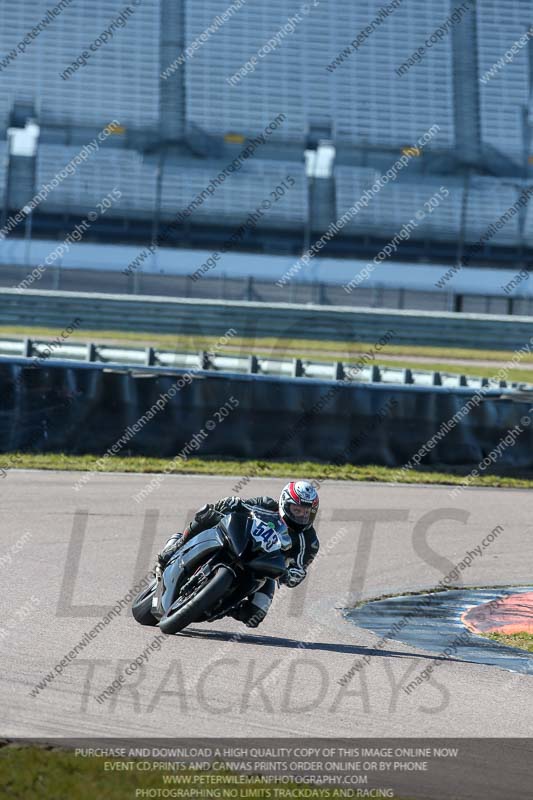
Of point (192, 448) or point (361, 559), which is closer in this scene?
point (361, 559)

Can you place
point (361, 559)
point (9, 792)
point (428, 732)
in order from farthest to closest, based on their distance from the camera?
point (361, 559) → point (428, 732) → point (9, 792)

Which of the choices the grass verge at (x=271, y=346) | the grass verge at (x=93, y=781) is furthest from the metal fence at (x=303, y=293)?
the grass verge at (x=93, y=781)

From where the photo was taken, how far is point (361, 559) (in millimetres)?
11516

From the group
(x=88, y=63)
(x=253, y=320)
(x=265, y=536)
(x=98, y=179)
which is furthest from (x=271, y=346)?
(x=88, y=63)

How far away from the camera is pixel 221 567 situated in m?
7.73

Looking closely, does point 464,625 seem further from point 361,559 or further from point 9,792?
point 9,792

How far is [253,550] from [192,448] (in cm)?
891

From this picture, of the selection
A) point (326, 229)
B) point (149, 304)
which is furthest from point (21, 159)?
point (149, 304)

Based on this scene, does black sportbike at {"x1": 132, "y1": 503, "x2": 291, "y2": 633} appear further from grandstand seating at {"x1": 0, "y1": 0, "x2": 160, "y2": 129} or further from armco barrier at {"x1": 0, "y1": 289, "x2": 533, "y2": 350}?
grandstand seating at {"x1": 0, "y1": 0, "x2": 160, "y2": 129}

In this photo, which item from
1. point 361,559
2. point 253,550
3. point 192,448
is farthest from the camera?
point 192,448

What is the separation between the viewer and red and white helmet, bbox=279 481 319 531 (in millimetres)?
7836

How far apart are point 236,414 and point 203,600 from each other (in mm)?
8939

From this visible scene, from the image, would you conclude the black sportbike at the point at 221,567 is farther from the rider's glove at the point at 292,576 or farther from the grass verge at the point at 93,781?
the grass verge at the point at 93,781

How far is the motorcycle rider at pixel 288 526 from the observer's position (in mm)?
7863
